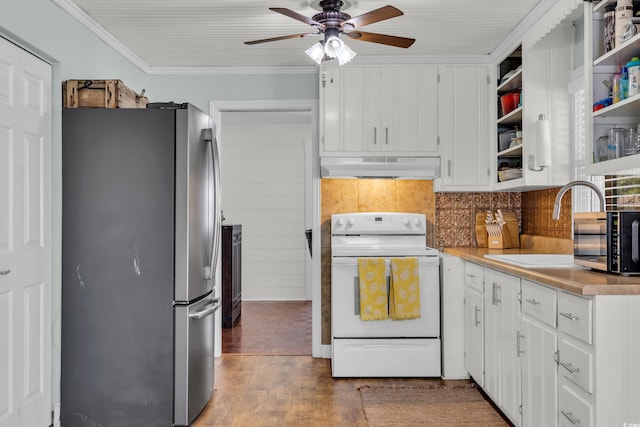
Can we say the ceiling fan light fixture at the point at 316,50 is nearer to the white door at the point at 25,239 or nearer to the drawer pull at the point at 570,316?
the white door at the point at 25,239

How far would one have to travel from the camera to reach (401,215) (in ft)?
13.9

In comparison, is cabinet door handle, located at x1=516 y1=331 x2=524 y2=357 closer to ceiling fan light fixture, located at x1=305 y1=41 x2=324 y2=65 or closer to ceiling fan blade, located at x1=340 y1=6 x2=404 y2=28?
ceiling fan blade, located at x1=340 y1=6 x2=404 y2=28

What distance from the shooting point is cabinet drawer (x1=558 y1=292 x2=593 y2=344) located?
1924 mm

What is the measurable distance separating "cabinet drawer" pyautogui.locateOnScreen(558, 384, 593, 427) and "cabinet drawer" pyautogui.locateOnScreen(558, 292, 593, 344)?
0.23m

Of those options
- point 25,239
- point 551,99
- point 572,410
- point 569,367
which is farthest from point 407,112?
point 25,239

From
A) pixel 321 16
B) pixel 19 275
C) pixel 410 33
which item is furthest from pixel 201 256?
pixel 410 33

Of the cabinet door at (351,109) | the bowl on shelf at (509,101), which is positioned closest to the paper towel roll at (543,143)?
the bowl on shelf at (509,101)

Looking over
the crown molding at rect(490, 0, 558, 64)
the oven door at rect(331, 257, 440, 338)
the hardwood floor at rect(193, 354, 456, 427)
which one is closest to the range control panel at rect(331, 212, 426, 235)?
the oven door at rect(331, 257, 440, 338)

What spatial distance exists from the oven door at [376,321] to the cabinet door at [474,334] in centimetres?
22

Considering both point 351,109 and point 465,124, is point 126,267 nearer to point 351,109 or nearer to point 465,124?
point 351,109

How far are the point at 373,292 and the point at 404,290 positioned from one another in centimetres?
22

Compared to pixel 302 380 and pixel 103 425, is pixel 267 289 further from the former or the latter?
pixel 103 425

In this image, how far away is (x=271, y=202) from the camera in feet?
23.7

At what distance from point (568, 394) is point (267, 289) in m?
5.38
